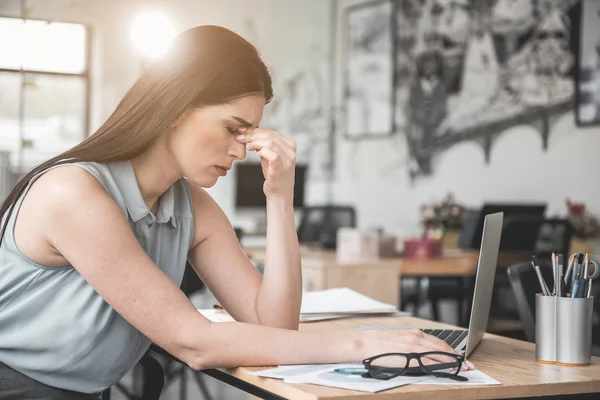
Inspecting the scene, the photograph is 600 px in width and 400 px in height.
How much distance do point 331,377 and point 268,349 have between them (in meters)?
0.16

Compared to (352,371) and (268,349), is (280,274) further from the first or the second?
(352,371)

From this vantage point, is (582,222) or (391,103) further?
(391,103)

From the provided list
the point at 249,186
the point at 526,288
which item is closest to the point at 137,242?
the point at 526,288

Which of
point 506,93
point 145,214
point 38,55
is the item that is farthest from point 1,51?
point 145,214

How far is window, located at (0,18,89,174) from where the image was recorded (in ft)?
23.3

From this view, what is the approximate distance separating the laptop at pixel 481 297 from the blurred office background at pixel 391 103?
2920 millimetres

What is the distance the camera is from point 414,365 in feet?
4.38

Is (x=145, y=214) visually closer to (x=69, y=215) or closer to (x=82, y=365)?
(x=69, y=215)

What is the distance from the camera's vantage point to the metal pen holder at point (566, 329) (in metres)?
1.47

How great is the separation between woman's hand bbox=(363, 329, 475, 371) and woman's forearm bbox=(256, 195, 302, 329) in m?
0.36

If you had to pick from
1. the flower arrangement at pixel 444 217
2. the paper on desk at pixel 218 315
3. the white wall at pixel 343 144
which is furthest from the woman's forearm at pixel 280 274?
the white wall at pixel 343 144

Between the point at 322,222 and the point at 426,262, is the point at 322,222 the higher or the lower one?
the higher one

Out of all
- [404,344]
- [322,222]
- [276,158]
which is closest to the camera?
[404,344]

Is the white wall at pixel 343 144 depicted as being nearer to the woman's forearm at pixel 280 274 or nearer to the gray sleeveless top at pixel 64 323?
the woman's forearm at pixel 280 274
